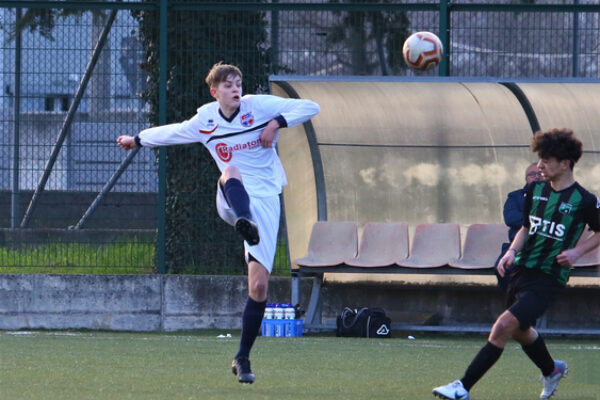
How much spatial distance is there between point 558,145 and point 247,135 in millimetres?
2035

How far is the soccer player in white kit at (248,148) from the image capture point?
7016 millimetres

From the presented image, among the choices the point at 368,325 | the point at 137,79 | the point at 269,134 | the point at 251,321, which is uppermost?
the point at 137,79

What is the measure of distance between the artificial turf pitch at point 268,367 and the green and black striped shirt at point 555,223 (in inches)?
34.1

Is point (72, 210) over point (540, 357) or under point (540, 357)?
over

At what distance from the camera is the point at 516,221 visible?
10031 mm

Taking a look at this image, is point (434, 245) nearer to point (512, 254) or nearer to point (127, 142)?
point (127, 142)

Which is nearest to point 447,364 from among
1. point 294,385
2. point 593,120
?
point 294,385

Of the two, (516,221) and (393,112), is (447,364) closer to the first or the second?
(516,221)

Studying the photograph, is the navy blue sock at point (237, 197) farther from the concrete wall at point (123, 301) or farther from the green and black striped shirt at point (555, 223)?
the concrete wall at point (123, 301)

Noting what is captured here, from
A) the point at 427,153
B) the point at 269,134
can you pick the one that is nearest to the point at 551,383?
the point at 269,134

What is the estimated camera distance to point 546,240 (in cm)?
621

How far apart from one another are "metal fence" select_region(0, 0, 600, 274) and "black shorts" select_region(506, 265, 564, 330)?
5.85 metres

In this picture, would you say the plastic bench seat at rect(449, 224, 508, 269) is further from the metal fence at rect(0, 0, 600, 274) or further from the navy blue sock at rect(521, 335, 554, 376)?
the navy blue sock at rect(521, 335, 554, 376)

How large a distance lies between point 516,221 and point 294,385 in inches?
145
